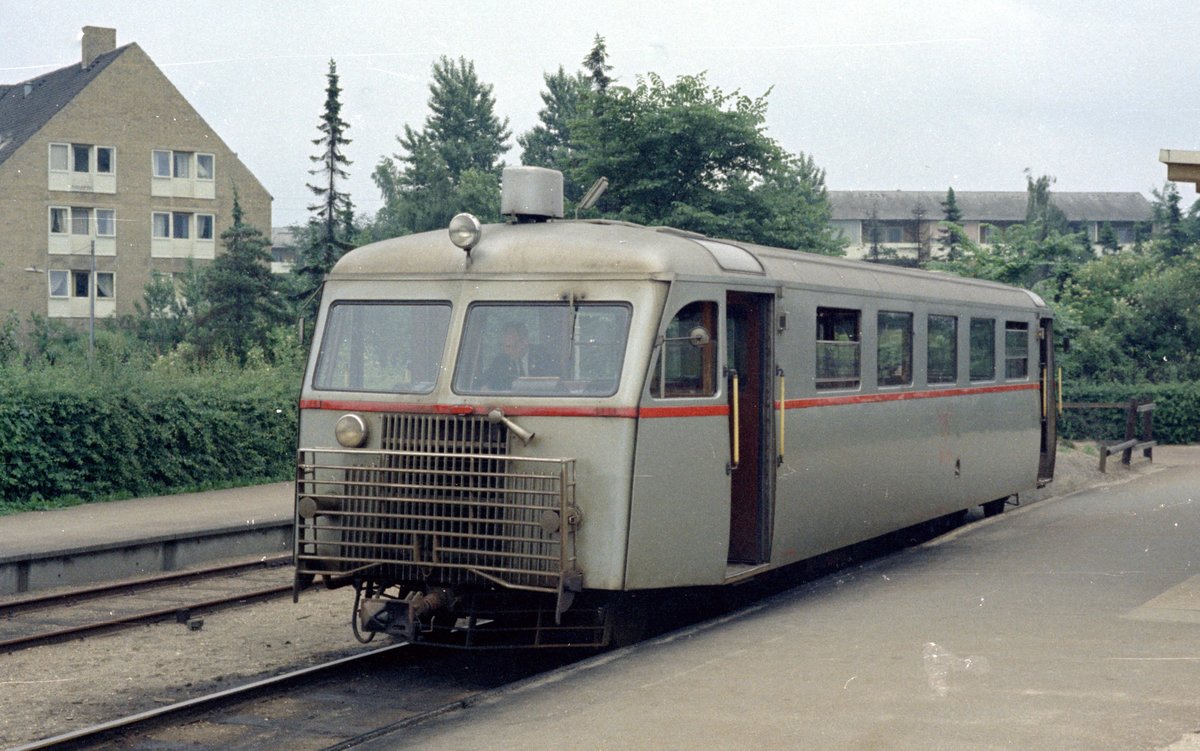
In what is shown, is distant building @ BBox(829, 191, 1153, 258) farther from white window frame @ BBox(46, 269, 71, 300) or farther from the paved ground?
the paved ground

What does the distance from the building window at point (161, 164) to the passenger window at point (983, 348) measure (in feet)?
156

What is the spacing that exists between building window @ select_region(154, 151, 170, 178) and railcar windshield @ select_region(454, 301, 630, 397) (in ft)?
169

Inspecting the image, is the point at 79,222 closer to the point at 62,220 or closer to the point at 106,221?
the point at 62,220

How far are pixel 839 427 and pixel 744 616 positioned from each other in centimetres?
203

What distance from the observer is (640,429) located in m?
9.29

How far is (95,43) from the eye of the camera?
5909 cm

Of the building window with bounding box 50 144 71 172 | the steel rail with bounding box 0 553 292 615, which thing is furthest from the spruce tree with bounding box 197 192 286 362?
the steel rail with bounding box 0 553 292 615

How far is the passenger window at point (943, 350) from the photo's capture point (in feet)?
47.3

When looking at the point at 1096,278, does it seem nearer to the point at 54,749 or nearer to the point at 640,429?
the point at 640,429

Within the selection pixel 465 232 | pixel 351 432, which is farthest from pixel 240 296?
pixel 351 432

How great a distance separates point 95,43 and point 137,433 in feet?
142

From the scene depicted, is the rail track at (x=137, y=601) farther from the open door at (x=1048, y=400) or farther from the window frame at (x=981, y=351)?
the open door at (x=1048, y=400)

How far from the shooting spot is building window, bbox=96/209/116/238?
56719 millimetres

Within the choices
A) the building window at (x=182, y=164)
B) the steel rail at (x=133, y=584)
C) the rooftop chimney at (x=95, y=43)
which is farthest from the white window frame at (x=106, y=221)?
the steel rail at (x=133, y=584)
